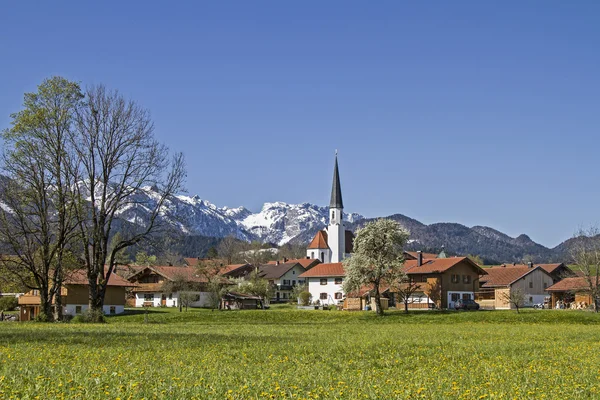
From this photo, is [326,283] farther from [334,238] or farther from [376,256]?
[334,238]

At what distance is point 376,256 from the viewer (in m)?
79.8

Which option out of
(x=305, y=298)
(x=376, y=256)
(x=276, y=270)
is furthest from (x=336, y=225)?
(x=376, y=256)

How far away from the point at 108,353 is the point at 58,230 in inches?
1306

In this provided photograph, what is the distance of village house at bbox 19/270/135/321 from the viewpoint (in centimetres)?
8844

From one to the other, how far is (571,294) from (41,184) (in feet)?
245

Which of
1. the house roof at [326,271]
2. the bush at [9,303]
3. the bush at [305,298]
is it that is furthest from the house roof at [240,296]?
the bush at [9,303]

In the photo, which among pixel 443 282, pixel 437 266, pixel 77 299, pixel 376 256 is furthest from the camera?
pixel 437 266

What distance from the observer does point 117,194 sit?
5322cm

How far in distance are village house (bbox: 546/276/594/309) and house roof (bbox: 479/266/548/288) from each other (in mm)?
4466

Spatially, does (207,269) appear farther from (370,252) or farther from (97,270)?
(97,270)

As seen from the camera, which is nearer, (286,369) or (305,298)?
(286,369)

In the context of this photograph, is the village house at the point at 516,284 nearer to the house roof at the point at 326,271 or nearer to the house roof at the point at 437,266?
the house roof at the point at 437,266

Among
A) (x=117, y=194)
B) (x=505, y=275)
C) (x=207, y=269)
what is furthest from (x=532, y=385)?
(x=207, y=269)

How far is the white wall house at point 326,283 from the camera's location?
11231 centimetres
